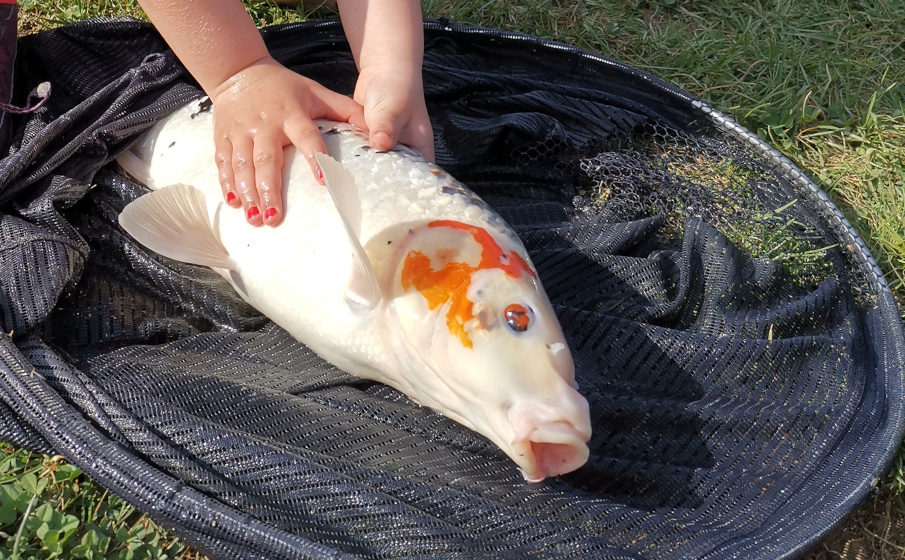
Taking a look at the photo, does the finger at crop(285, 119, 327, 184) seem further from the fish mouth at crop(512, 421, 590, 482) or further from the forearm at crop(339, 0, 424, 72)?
the fish mouth at crop(512, 421, 590, 482)

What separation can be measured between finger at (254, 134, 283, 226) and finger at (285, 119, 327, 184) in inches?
1.5

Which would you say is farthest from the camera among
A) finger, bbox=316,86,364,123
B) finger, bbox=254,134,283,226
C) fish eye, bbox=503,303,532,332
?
finger, bbox=316,86,364,123

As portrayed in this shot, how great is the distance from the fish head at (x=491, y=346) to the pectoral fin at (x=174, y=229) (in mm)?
513

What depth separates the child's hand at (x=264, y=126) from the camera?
178 centimetres

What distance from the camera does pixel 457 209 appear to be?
1714 mm

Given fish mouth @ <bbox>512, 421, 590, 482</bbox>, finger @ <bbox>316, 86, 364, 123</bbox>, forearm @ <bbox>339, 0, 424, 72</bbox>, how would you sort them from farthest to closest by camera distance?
forearm @ <bbox>339, 0, 424, 72</bbox>
finger @ <bbox>316, 86, 364, 123</bbox>
fish mouth @ <bbox>512, 421, 590, 482</bbox>

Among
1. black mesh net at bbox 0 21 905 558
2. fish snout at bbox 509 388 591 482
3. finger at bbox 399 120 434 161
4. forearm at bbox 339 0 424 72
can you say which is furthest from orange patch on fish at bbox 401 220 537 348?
forearm at bbox 339 0 424 72

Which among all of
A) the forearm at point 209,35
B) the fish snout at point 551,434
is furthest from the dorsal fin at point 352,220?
the forearm at point 209,35

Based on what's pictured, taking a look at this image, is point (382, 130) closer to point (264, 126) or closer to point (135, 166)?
point (264, 126)

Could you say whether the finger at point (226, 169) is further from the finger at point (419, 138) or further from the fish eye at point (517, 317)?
the fish eye at point (517, 317)

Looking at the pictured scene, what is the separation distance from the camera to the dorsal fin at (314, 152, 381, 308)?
61.7 inches

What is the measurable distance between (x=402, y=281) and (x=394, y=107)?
0.55 meters

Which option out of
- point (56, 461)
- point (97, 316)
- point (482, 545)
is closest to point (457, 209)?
point (482, 545)

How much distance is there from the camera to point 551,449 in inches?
56.9
